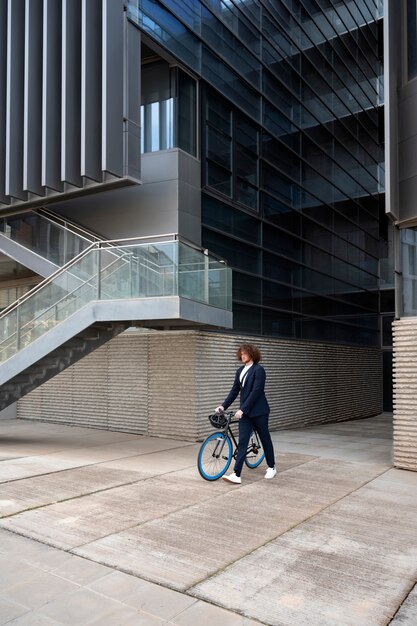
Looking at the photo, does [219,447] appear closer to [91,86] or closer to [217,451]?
[217,451]

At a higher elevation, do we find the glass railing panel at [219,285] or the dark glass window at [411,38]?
the dark glass window at [411,38]

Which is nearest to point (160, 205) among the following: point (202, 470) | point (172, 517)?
Result: point (202, 470)

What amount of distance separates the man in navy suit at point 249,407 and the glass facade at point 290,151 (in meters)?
7.00

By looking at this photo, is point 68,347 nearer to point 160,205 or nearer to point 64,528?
point 160,205

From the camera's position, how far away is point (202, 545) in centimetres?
528

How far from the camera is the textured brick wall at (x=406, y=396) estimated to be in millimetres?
9227

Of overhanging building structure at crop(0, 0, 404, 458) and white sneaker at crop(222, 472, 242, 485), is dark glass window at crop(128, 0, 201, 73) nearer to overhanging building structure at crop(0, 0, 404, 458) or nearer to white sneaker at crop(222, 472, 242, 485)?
overhanging building structure at crop(0, 0, 404, 458)

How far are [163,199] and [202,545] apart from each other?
10241 mm

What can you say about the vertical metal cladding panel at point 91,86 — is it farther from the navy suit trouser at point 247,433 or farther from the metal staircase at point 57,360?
the navy suit trouser at point 247,433

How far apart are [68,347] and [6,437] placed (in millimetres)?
2724

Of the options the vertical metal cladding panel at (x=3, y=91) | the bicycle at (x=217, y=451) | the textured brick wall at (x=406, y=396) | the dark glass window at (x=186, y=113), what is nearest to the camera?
the bicycle at (x=217, y=451)

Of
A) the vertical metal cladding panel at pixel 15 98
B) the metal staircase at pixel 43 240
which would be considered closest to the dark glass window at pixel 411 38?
the metal staircase at pixel 43 240

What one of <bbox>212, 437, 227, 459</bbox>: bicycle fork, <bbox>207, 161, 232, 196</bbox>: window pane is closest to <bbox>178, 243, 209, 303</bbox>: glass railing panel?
<bbox>212, 437, 227, 459</bbox>: bicycle fork

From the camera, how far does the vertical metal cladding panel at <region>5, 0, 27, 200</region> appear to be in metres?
15.1
